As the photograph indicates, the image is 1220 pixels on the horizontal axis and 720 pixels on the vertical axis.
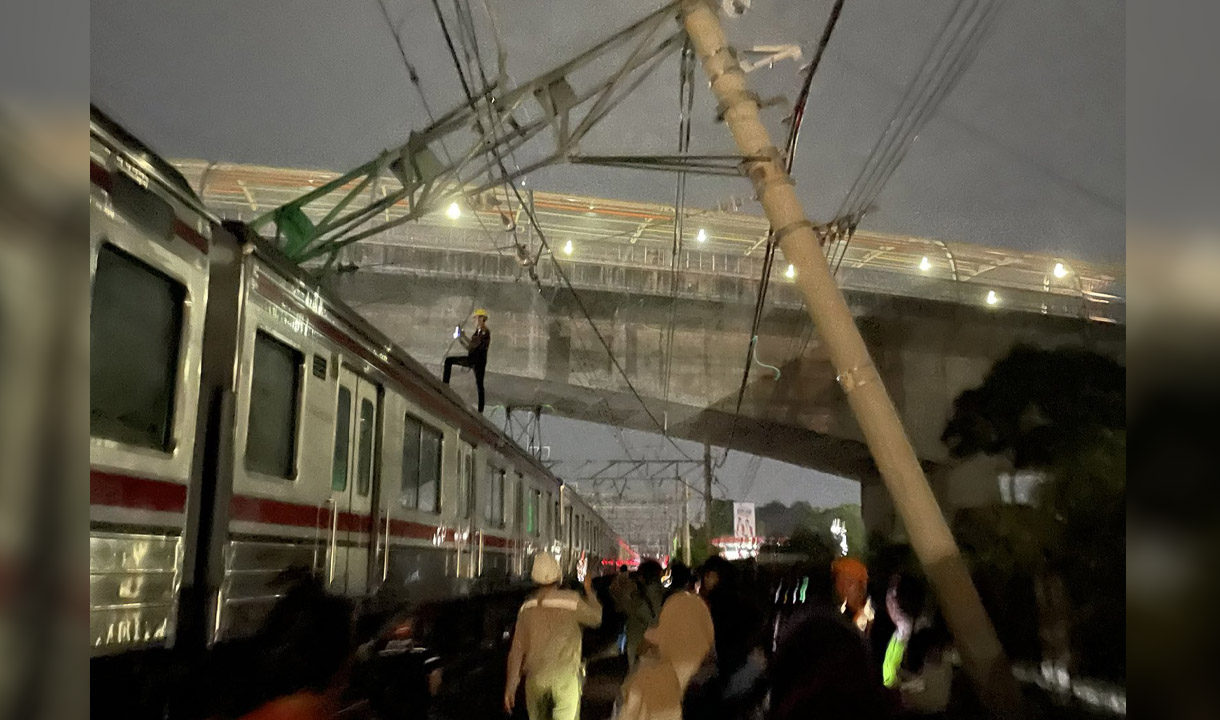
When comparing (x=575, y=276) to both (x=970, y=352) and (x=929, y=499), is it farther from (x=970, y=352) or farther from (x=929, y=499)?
(x=929, y=499)

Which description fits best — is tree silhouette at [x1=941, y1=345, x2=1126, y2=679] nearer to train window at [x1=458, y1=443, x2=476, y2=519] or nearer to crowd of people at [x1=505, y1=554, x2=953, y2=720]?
crowd of people at [x1=505, y1=554, x2=953, y2=720]

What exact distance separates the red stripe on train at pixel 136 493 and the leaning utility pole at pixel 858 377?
381cm

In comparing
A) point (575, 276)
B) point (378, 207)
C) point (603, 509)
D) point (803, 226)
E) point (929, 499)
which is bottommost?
point (603, 509)

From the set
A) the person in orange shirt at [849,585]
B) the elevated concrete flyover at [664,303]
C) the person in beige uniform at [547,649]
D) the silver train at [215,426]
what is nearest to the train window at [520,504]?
the elevated concrete flyover at [664,303]

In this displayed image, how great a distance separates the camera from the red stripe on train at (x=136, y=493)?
2.40 m

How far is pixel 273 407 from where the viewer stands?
12.4 feet

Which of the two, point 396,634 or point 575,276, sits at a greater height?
point 575,276

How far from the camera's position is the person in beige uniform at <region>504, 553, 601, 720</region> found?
13.5 ft

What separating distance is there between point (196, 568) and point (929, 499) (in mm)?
3980

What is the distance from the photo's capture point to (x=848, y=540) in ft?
41.5

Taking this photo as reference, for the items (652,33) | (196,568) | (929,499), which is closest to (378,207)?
(652,33)

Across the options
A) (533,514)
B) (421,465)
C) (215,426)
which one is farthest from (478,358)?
(215,426)

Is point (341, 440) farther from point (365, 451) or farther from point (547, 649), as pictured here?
point (547, 649)

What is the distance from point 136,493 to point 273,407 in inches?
46.6
